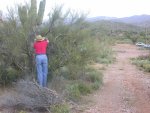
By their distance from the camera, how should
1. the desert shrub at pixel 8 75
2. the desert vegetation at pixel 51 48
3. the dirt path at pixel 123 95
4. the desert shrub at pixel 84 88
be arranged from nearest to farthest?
1. the dirt path at pixel 123 95
2. the desert vegetation at pixel 51 48
3. the desert shrub at pixel 84 88
4. the desert shrub at pixel 8 75

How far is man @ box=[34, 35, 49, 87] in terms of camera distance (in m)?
13.4

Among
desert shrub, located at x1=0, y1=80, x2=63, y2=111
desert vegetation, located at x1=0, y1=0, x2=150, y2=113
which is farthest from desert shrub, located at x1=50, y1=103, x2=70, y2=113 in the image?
desert vegetation, located at x1=0, y1=0, x2=150, y2=113

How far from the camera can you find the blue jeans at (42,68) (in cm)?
1344

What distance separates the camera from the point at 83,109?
39.3 ft

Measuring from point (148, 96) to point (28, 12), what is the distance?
5.12 metres

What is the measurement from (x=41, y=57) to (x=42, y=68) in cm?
45

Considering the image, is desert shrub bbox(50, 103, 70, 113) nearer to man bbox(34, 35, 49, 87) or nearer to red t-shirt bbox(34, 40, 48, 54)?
man bbox(34, 35, 49, 87)

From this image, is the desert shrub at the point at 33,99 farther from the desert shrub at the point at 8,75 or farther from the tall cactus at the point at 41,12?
the tall cactus at the point at 41,12

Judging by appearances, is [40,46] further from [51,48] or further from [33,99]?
[33,99]

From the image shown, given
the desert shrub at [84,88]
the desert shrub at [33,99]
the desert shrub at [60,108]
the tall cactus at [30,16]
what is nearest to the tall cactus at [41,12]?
the tall cactus at [30,16]

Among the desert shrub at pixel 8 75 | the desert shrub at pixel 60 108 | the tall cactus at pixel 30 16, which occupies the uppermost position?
the tall cactus at pixel 30 16

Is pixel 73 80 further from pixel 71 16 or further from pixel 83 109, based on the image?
pixel 83 109

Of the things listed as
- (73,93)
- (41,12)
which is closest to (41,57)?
(73,93)

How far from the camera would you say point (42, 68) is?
13.7 meters
